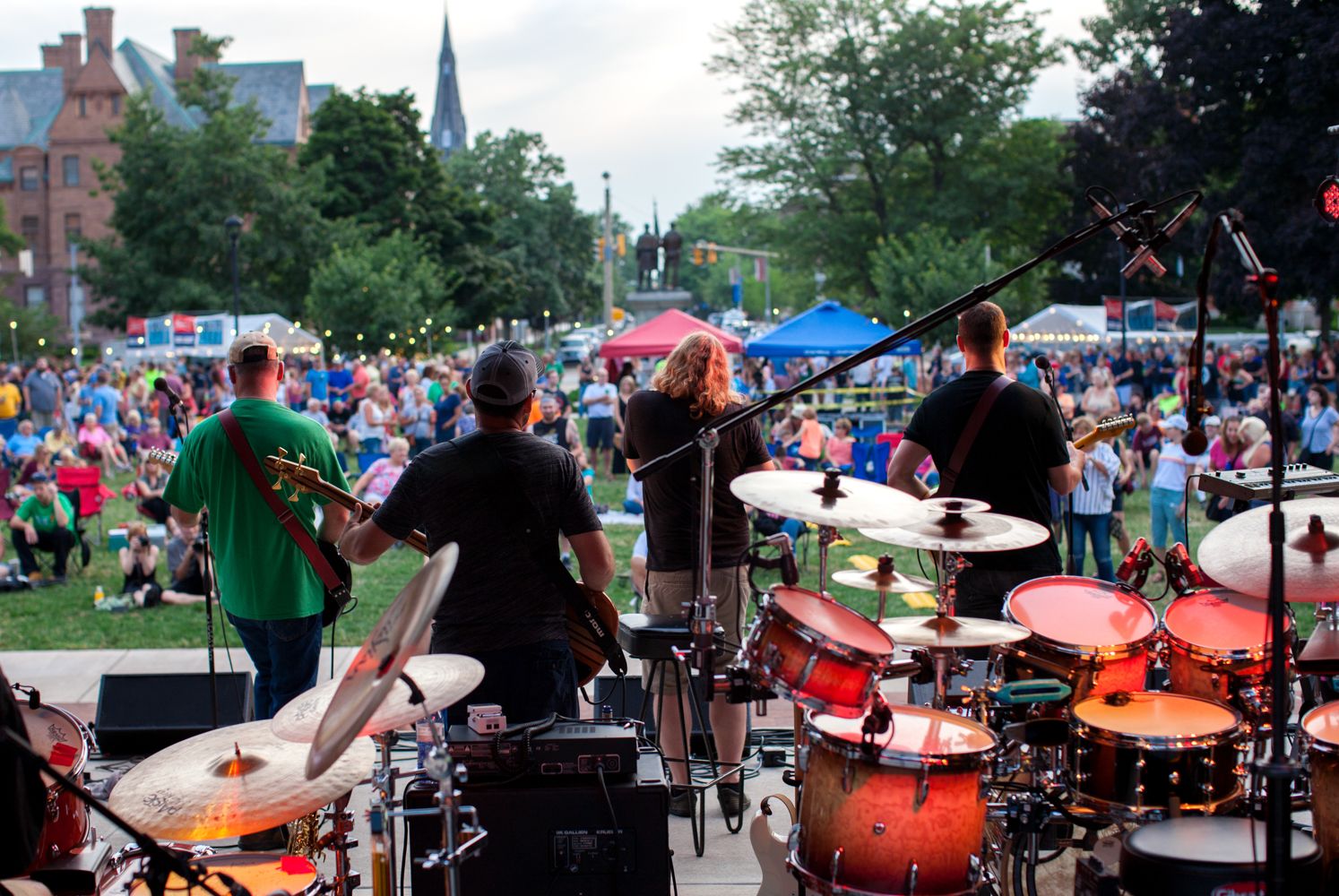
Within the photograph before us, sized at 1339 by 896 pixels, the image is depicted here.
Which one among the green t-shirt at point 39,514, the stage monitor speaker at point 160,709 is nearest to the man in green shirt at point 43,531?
the green t-shirt at point 39,514

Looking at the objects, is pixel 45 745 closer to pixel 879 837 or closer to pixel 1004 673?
pixel 879 837

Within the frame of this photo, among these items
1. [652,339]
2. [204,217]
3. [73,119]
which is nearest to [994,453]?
[652,339]

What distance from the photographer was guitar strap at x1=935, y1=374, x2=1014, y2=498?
5.16 meters

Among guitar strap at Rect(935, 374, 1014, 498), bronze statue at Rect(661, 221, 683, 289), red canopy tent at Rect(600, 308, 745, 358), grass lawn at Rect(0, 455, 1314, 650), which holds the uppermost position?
bronze statue at Rect(661, 221, 683, 289)

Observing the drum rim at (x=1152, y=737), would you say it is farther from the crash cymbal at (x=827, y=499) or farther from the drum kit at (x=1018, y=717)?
the crash cymbal at (x=827, y=499)

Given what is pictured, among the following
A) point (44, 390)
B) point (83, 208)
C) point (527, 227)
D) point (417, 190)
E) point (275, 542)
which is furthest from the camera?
point (83, 208)

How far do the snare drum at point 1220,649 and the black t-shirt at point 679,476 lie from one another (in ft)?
5.79

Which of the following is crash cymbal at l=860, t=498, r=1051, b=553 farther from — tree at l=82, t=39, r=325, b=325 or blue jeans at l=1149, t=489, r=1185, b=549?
tree at l=82, t=39, r=325, b=325

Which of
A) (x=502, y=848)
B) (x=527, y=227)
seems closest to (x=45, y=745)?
(x=502, y=848)

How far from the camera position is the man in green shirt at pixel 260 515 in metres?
5.21

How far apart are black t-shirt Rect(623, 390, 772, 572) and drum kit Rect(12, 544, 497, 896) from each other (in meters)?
1.78

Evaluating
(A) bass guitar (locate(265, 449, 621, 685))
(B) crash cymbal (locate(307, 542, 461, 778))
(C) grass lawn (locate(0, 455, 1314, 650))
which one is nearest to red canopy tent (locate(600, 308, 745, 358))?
(C) grass lawn (locate(0, 455, 1314, 650))

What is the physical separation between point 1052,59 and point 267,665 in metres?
46.5

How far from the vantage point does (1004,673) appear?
4.80m
